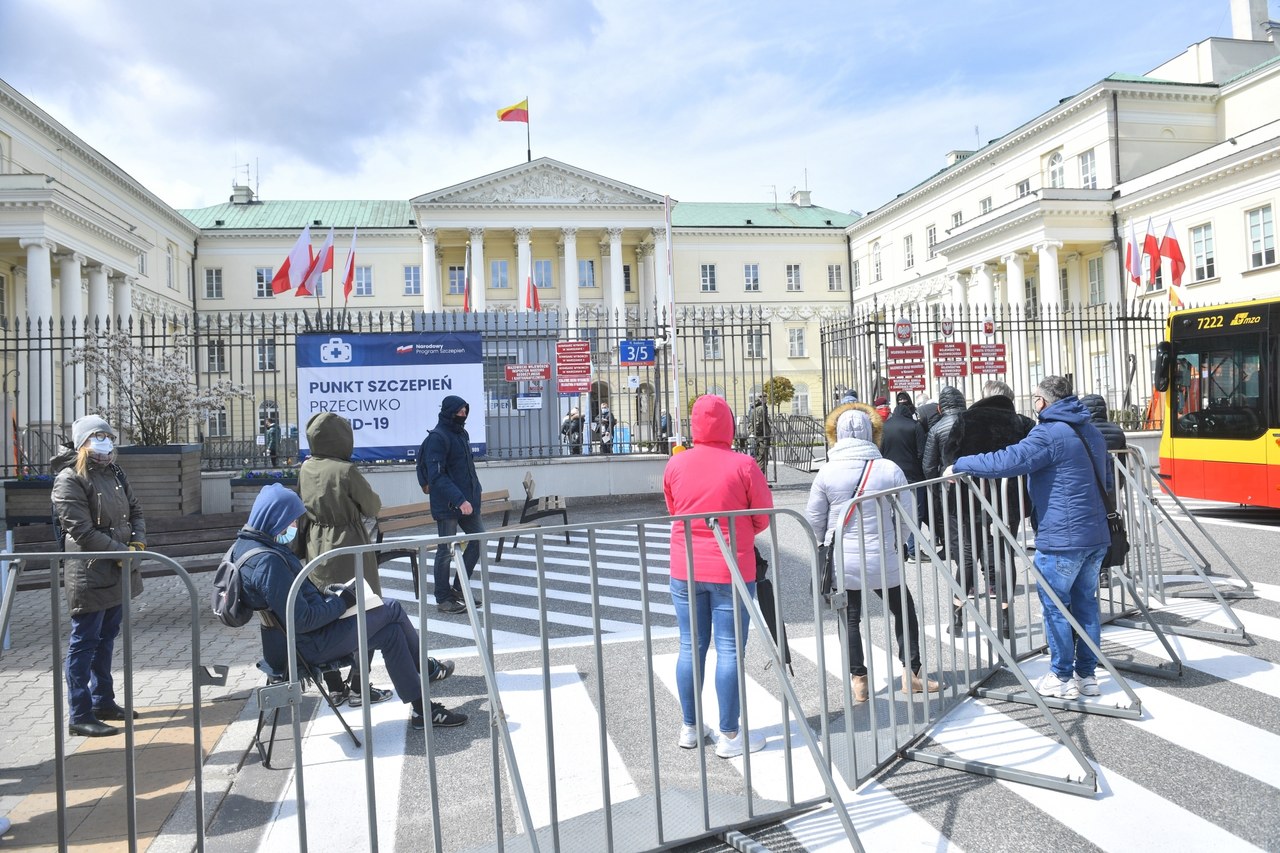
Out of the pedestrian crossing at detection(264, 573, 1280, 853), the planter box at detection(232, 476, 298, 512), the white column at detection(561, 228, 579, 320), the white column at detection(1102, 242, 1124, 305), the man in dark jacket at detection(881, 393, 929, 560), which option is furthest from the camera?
the white column at detection(561, 228, 579, 320)

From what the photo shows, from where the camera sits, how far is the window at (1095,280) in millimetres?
38312

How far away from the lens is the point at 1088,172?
4038 cm

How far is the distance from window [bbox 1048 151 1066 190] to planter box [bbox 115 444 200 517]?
137 feet

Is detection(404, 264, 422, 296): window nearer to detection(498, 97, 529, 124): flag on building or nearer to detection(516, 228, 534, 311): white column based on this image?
detection(516, 228, 534, 311): white column

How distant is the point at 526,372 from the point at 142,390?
19.6 ft

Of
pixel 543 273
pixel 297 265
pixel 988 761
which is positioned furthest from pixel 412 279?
pixel 988 761

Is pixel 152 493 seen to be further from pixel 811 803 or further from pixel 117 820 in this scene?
pixel 811 803

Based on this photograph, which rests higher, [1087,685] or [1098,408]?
[1098,408]

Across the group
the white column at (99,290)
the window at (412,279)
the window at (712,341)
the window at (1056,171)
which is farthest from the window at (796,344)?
the white column at (99,290)

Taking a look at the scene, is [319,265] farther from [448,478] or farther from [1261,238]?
[1261,238]

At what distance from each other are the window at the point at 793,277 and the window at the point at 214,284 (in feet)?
127

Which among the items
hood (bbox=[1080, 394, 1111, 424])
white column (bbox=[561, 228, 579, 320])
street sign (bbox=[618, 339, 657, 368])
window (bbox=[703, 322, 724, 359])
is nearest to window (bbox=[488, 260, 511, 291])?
white column (bbox=[561, 228, 579, 320])

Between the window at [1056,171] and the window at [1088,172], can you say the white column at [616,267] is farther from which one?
the window at [1088,172]

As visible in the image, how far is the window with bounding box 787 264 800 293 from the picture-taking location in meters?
62.7
